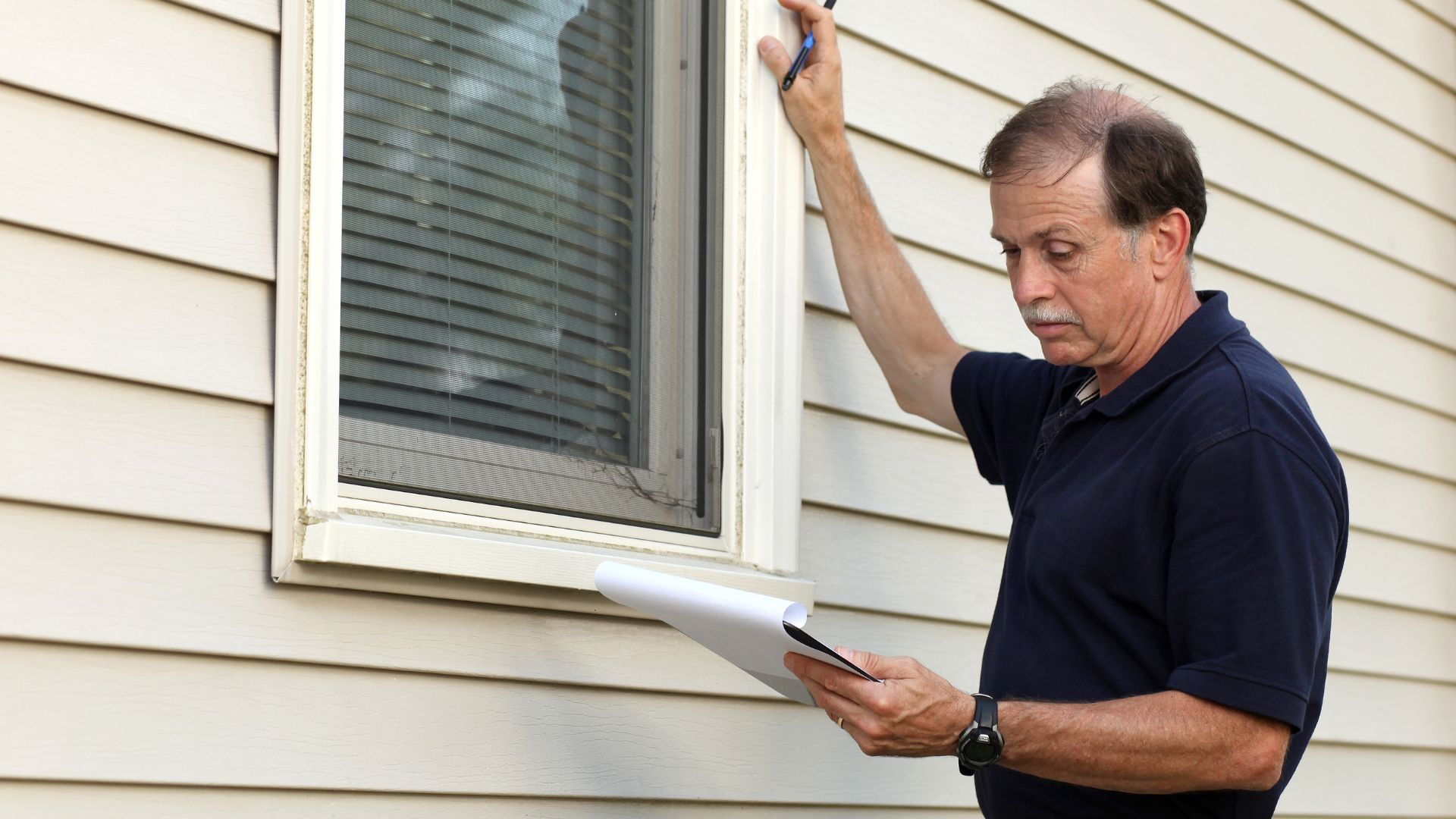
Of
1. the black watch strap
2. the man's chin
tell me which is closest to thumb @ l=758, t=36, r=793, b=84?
the man's chin

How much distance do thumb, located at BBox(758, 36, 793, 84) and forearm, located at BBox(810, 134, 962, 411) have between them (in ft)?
0.45

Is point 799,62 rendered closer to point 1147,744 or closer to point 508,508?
point 508,508

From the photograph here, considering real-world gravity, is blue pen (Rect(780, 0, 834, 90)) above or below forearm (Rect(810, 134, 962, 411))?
above

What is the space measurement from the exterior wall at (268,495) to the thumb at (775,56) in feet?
0.76

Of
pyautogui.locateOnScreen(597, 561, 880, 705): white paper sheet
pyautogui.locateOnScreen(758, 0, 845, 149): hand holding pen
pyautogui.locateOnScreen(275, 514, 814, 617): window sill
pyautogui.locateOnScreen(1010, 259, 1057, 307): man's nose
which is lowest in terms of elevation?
pyautogui.locateOnScreen(597, 561, 880, 705): white paper sheet

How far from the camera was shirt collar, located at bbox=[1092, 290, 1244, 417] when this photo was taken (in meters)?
1.95

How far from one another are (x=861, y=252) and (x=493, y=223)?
0.68m

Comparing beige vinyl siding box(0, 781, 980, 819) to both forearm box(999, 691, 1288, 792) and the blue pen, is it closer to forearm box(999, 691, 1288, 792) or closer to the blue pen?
forearm box(999, 691, 1288, 792)

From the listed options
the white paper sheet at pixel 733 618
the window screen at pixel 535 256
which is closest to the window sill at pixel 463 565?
the window screen at pixel 535 256

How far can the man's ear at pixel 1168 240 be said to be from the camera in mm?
2014

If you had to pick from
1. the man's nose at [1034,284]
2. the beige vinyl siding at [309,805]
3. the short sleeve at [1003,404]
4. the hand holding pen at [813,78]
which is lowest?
the beige vinyl siding at [309,805]

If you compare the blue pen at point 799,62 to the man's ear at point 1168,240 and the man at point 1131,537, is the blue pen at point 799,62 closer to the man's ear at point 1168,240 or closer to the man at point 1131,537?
the man at point 1131,537

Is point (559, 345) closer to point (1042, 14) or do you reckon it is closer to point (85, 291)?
point (85, 291)

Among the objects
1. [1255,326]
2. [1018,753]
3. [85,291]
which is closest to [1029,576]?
[1018,753]
